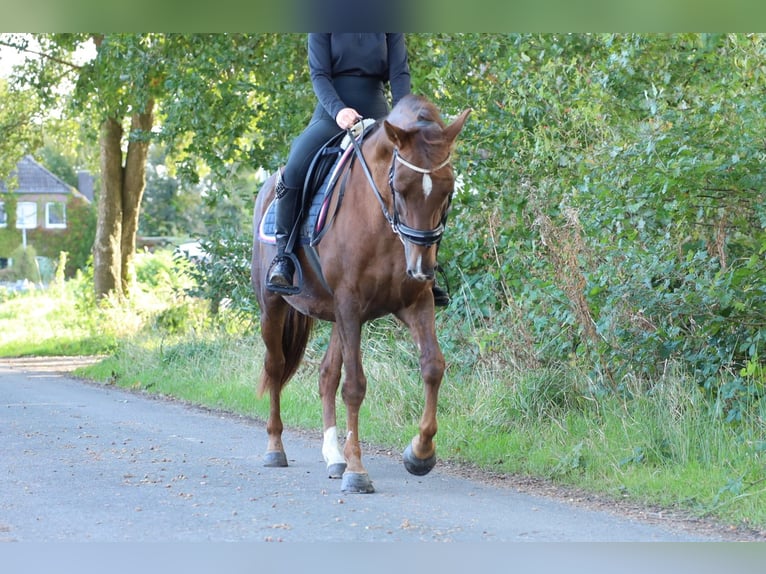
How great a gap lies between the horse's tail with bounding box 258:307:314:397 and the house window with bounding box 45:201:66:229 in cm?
6649

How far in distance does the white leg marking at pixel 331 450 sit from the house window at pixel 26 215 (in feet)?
229

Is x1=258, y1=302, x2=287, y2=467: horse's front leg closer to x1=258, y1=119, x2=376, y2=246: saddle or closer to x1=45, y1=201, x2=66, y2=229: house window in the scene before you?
x1=258, y1=119, x2=376, y2=246: saddle

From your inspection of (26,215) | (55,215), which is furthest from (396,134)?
(55,215)

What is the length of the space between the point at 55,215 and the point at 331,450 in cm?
7252

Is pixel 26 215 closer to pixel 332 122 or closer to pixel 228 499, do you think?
pixel 332 122

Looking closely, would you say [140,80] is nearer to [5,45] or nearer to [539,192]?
[5,45]

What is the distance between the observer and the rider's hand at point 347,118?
26.7ft

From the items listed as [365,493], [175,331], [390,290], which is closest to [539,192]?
[390,290]

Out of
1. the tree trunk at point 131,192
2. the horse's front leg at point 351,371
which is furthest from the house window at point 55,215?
the horse's front leg at point 351,371

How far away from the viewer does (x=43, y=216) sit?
250 feet

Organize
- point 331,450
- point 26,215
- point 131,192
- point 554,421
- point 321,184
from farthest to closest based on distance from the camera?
1. point 26,215
2. point 131,192
3. point 554,421
4. point 321,184
5. point 331,450

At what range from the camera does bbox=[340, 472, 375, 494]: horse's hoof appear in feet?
25.1

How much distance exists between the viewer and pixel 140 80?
18203 mm

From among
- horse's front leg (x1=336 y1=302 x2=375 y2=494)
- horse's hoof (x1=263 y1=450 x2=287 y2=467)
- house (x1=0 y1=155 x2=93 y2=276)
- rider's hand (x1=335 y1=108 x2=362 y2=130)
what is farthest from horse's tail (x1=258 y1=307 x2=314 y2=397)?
house (x1=0 y1=155 x2=93 y2=276)
